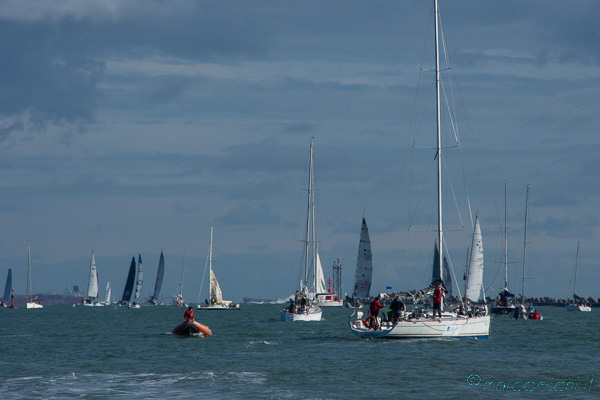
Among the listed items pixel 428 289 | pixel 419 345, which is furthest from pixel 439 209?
pixel 419 345

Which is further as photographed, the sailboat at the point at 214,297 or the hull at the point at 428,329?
the sailboat at the point at 214,297

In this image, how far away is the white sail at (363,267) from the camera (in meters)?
124

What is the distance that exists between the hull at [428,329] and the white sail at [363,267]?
75.5 m

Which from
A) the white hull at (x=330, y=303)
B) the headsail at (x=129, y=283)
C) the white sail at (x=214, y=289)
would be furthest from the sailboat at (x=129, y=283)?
the white sail at (x=214, y=289)

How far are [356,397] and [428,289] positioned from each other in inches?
886

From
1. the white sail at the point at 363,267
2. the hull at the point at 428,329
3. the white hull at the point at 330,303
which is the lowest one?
the white hull at the point at 330,303

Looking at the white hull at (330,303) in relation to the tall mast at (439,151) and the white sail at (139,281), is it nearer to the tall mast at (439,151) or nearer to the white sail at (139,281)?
the white sail at (139,281)

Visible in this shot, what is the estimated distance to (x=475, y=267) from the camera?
104 meters

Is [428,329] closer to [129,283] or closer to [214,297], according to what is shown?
[214,297]

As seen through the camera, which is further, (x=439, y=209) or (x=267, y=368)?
(x=439, y=209)

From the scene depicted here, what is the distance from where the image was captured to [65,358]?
4275 cm

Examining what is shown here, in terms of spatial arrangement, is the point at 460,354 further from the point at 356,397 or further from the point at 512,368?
the point at 356,397

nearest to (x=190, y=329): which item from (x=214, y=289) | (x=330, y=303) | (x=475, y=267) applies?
(x=475, y=267)

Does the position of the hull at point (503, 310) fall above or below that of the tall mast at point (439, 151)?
below
